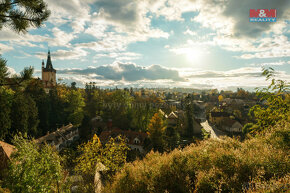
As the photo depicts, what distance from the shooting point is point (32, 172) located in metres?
6.43

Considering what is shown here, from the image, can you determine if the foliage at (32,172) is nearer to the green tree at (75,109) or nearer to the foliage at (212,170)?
the foliage at (212,170)

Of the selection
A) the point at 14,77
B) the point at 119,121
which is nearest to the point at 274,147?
the point at 14,77

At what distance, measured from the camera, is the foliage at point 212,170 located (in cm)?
508

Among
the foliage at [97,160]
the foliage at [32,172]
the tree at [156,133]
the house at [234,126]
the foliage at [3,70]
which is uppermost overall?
the foliage at [3,70]

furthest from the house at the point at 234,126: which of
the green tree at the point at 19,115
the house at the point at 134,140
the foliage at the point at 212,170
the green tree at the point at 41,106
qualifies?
the green tree at the point at 19,115

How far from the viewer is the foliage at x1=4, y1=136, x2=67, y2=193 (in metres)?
6.20

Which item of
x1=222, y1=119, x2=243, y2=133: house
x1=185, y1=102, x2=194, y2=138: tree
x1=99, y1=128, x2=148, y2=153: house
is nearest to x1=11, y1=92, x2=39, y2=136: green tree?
x1=99, y1=128, x2=148, y2=153: house

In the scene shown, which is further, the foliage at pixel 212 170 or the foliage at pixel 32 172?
the foliage at pixel 32 172

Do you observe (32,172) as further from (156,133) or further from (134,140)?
(134,140)

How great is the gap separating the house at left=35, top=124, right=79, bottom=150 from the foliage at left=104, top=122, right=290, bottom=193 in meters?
26.5

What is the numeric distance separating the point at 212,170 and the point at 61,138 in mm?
32069

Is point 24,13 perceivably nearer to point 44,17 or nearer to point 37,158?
point 44,17

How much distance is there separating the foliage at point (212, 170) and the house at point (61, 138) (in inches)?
1045

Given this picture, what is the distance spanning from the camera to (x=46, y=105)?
3881 centimetres
